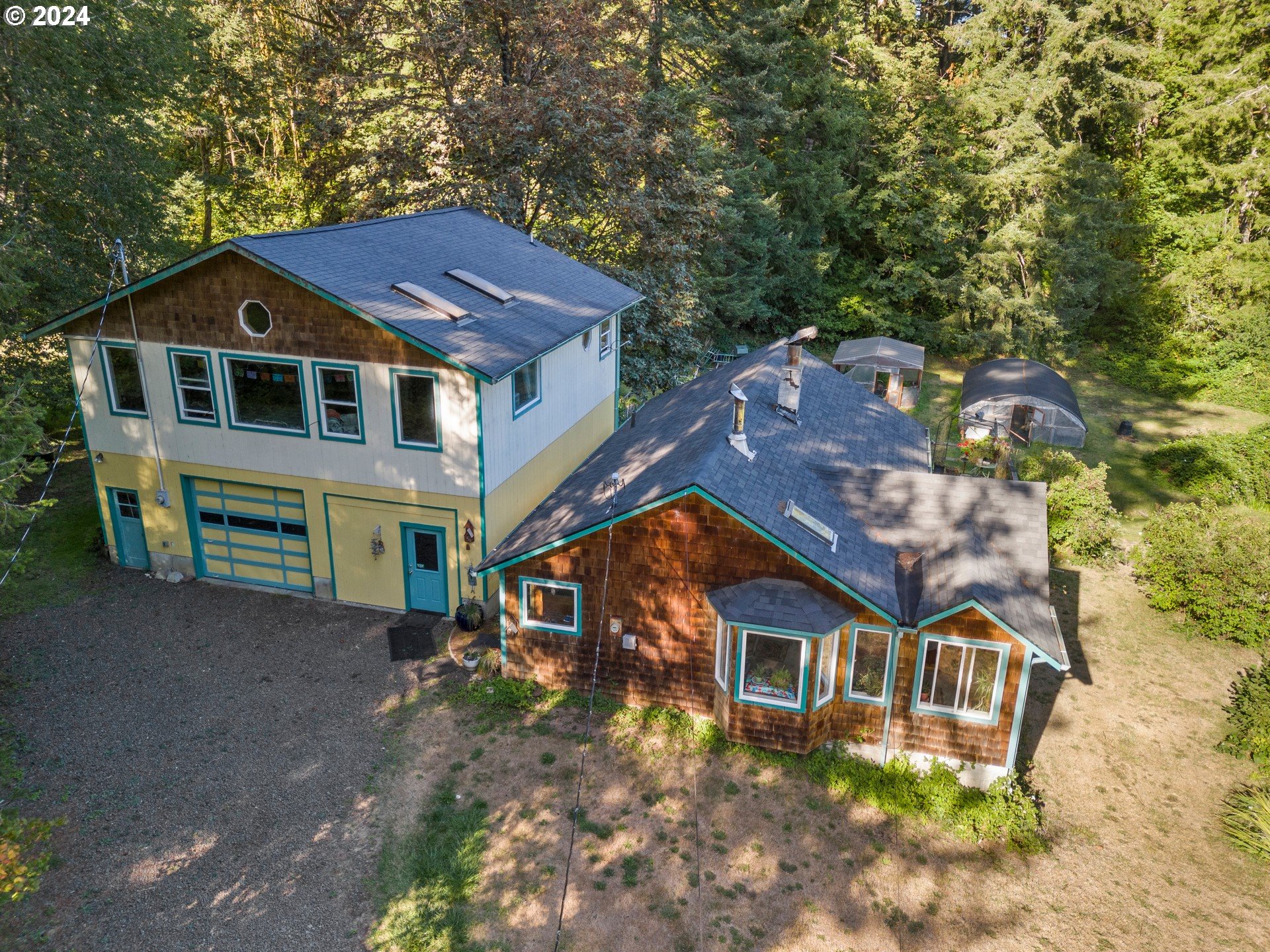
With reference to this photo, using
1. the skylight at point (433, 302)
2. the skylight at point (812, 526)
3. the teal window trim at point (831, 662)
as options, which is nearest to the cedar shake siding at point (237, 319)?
the skylight at point (433, 302)

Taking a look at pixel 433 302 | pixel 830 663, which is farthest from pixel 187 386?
pixel 830 663

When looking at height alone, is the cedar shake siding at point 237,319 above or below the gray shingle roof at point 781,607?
above

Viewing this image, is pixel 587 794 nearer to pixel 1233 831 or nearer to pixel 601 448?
pixel 601 448

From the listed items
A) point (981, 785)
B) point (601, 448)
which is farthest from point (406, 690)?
point (981, 785)

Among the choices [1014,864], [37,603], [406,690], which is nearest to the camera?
[1014,864]

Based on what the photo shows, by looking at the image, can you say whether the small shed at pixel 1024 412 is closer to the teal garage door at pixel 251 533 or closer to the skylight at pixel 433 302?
the skylight at pixel 433 302

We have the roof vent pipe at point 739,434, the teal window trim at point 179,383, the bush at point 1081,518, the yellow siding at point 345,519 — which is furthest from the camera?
the bush at point 1081,518

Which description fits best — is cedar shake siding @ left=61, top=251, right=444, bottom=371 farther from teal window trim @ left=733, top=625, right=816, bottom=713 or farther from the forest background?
teal window trim @ left=733, top=625, right=816, bottom=713
